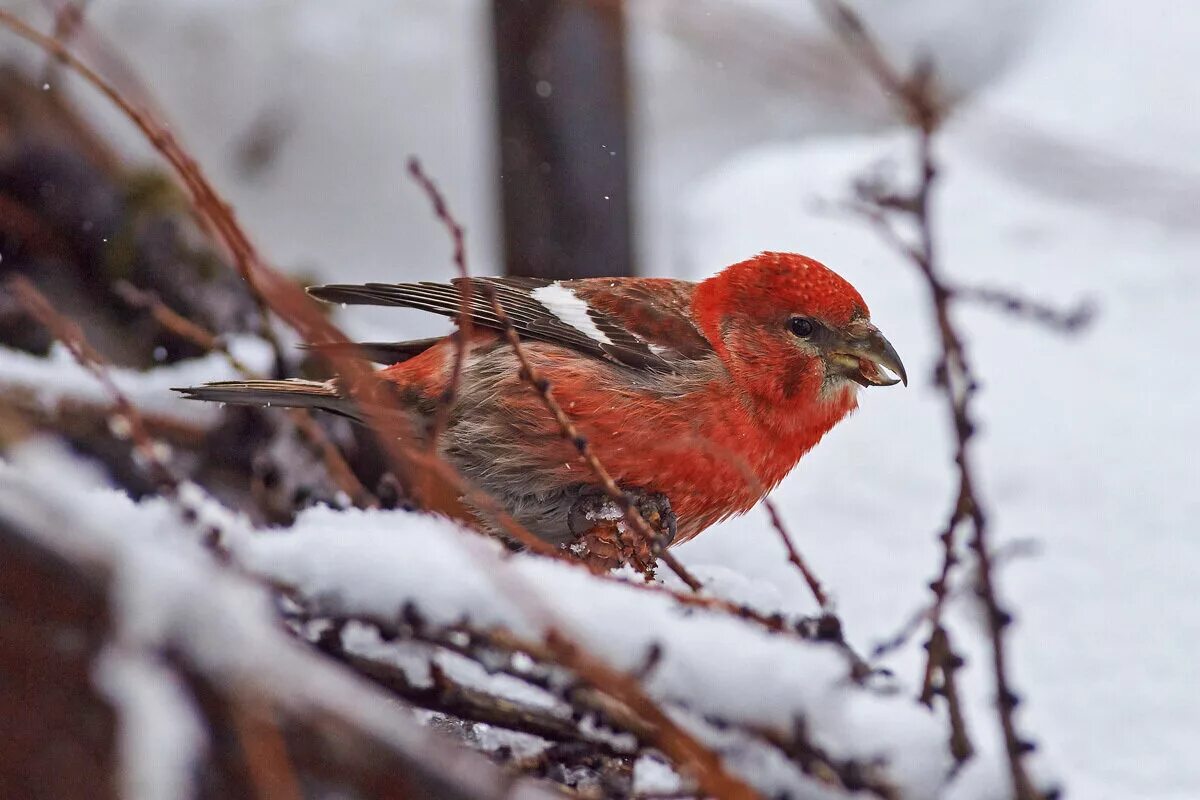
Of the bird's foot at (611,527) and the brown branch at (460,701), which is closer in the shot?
the brown branch at (460,701)

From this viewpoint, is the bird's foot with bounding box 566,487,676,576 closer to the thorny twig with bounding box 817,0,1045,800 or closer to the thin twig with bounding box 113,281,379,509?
the thin twig with bounding box 113,281,379,509

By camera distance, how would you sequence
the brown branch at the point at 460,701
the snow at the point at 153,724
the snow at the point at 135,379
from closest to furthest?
the snow at the point at 153,724, the brown branch at the point at 460,701, the snow at the point at 135,379

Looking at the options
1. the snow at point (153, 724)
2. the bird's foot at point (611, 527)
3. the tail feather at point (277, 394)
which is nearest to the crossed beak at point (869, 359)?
the bird's foot at point (611, 527)

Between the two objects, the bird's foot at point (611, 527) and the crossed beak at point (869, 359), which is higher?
the crossed beak at point (869, 359)

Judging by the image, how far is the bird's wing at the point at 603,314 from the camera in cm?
222

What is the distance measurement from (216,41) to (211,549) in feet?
19.4

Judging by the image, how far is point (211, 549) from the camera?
1.34 m

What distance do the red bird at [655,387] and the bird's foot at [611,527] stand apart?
0.01m

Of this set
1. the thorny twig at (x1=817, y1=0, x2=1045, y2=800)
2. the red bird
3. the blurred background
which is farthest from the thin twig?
the thorny twig at (x1=817, y1=0, x2=1045, y2=800)

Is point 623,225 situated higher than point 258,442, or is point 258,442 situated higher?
point 623,225

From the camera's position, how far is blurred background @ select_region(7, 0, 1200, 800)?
292 centimetres

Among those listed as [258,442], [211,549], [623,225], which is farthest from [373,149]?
[211,549]

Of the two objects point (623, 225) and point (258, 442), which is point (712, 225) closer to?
point (623, 225)

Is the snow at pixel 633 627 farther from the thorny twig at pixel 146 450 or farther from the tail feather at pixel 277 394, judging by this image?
the tail feather at pixel 277 394
